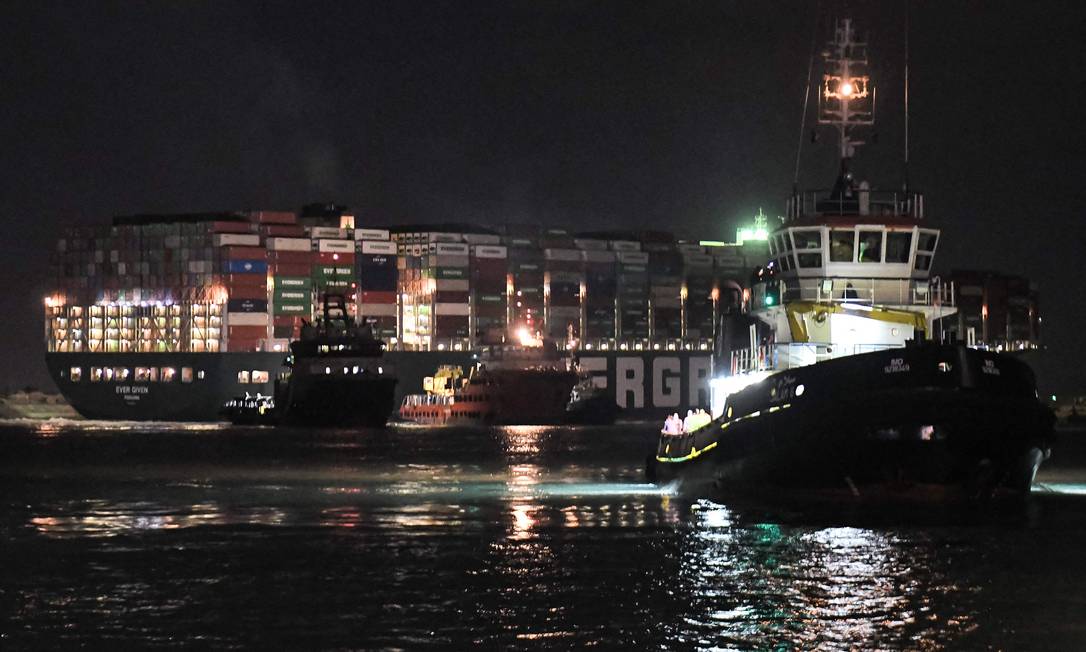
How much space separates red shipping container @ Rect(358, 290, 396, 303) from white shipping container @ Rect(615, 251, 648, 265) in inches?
809

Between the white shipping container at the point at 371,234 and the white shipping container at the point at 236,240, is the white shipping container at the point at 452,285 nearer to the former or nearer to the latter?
the white shipping container at the point at 371,234

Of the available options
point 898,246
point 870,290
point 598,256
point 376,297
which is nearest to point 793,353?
point 870,290

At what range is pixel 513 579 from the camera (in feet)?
78.8

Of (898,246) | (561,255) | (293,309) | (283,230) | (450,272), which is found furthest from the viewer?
(561,255)

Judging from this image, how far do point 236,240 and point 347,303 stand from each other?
414 inches

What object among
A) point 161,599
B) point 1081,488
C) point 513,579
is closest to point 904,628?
point 513,579

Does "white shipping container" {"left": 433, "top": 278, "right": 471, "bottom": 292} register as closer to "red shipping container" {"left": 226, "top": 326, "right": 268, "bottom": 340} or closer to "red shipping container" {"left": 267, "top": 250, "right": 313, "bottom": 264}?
"red shipping container" {"left": 267, "top": 250, "right": 313, "bottom": 264}

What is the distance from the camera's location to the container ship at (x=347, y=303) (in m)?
143

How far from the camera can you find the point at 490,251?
494 feet

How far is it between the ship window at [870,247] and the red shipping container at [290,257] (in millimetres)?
110356

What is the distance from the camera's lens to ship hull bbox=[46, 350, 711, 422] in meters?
142

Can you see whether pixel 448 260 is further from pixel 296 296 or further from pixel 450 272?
pixel 296 296

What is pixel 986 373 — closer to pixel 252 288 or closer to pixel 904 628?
pixel 904 628

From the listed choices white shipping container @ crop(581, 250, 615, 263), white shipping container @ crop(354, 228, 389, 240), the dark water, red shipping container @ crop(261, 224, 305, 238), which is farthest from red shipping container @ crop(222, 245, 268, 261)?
the dark water
